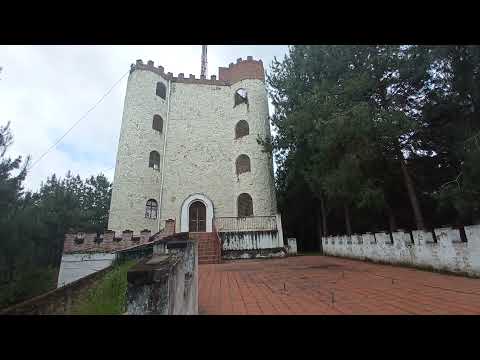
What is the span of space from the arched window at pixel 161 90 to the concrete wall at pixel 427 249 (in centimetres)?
1579

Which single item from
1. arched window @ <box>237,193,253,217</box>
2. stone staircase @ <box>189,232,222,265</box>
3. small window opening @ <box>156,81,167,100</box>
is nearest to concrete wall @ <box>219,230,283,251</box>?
stone staircase @ <box>189,232,222,265</box>

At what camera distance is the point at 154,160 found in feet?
52.2

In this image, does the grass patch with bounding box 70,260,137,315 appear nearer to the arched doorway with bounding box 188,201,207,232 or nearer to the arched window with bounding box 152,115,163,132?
the arched doorway with bounding box 188,201,207,232

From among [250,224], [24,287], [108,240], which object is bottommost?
[24,287]

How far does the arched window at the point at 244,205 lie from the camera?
606 inches

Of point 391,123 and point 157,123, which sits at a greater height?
point 157,123

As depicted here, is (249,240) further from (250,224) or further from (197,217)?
(197,217)

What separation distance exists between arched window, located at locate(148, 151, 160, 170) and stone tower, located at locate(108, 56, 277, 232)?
0.07 meters

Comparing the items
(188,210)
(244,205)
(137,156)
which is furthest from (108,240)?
(244,205)

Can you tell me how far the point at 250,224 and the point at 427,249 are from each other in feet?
29.4

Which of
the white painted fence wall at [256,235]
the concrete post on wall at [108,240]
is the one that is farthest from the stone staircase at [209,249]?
the concrete post on wall at [108,240]

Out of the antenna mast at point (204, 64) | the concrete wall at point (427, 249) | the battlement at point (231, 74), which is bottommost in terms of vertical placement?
the concrete wall at point (427, 249)

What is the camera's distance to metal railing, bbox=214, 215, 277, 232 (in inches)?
547

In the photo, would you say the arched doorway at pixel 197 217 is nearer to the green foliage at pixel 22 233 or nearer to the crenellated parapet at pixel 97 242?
the crenellated parapet at pixel 97 242
